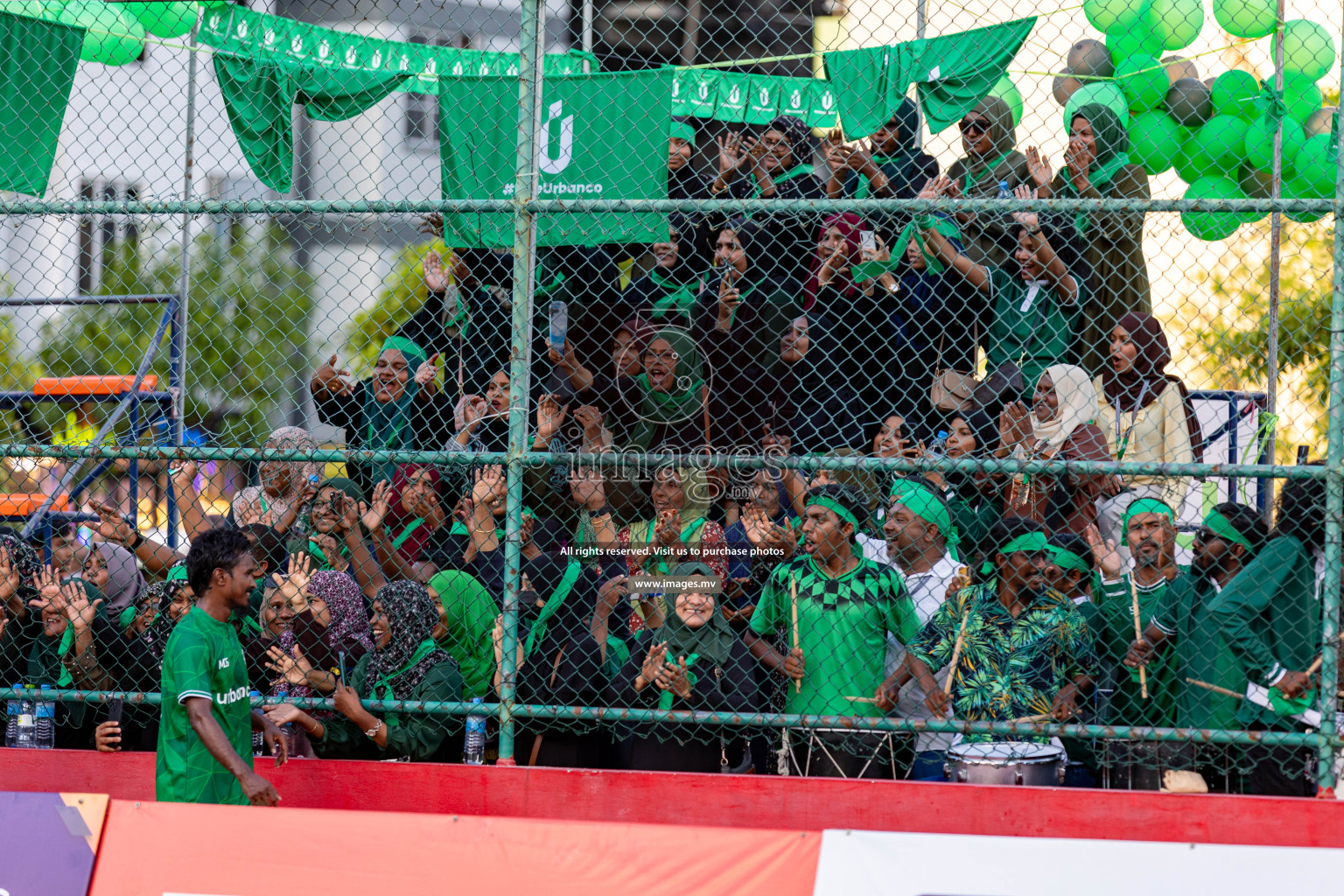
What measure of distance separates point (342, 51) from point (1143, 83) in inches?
194

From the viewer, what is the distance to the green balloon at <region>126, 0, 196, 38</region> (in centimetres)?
828

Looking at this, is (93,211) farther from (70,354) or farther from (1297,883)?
(70,354)

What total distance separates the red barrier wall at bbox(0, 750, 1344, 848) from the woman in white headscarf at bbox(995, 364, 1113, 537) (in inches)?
64.2

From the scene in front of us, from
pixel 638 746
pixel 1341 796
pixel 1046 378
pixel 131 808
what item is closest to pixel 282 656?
pixel 131 808

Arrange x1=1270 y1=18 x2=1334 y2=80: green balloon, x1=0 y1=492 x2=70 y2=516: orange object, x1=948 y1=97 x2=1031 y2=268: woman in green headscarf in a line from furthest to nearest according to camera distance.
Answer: x1=0 y1=492 x2=70 y2=516: orange object, x1=1270 y1=18 x2=1334 y2=80: green balloon, x1=948 y1=97 x2=1031 y2=268: woman in green headscarf

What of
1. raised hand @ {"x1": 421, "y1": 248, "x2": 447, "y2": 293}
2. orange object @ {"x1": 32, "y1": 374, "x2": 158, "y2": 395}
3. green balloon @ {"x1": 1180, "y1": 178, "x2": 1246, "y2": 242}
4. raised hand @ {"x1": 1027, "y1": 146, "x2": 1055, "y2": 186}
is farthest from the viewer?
orange object @ {"x1": 32, "y1": 374, "x2": 158, "y2": 395}

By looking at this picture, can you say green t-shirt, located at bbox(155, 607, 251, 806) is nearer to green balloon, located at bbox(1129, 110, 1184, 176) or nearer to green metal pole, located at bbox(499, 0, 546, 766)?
green metal pole, located at bbox(499, 0, 546, 766)

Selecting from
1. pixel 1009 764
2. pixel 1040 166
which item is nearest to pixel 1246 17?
pixel 1040 166

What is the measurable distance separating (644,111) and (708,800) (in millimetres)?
2870

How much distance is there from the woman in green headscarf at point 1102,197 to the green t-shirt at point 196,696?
165 inches

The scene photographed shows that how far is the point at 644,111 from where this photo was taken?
5.41 meters

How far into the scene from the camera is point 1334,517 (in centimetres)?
442

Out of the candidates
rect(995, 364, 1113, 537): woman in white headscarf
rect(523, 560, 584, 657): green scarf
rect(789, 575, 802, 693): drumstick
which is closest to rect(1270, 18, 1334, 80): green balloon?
rect(995, 364, 1113, 537): woman in white headscarf

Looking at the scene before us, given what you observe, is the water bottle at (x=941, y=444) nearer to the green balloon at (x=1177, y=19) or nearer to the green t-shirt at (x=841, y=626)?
the green t-shirt at (x=841, y=626)
